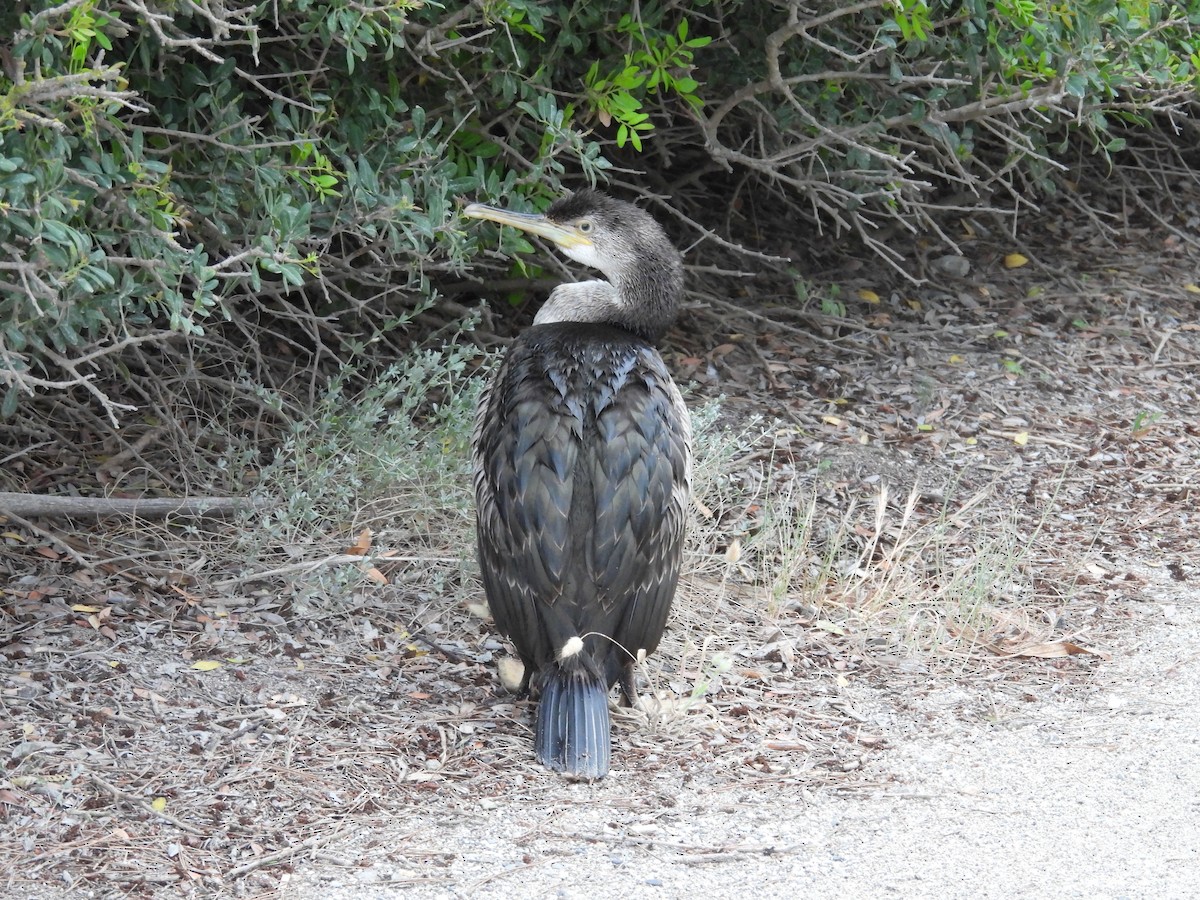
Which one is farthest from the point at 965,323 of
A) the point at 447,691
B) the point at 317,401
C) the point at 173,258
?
the point at 173,258

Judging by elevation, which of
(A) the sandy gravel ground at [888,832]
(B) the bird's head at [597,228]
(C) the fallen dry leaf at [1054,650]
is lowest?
(A) the sandy gravel ground at [888,832]

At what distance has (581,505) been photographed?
159 inches

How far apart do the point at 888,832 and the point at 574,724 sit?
89 cm

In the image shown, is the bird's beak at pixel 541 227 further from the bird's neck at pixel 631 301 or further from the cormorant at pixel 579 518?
the cormorant at pixel 579 518

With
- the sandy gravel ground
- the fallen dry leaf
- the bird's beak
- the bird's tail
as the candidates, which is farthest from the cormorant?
the fallen dry leaf

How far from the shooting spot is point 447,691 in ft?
14.2

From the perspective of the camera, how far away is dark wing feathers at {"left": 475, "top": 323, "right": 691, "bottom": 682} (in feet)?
13.1

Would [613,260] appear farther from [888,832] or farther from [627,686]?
[888,832]

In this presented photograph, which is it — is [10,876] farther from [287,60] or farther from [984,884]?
[287,60]

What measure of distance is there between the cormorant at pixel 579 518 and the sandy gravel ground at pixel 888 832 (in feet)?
0.89

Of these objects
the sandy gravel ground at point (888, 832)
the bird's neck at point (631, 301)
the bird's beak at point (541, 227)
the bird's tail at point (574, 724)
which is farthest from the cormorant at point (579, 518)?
the bird's beak at point (541, 227)

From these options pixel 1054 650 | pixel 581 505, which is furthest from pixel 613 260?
pixel 1054 650

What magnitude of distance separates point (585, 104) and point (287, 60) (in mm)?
1188

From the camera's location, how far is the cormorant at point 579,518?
3938 mm
